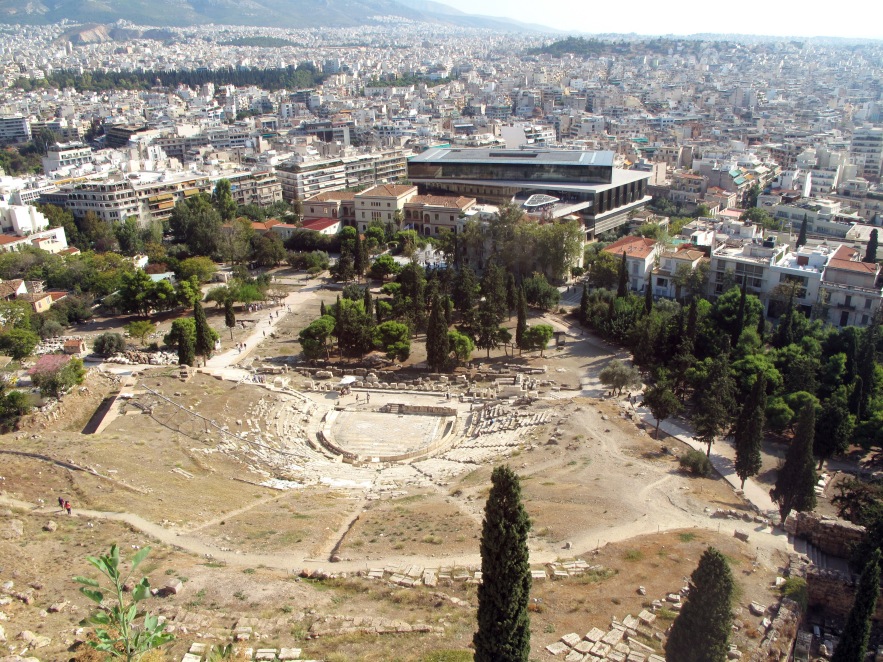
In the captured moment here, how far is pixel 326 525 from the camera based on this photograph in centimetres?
2147

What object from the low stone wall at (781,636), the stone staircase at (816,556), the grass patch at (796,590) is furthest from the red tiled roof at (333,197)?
the low stone wall at (781,636)

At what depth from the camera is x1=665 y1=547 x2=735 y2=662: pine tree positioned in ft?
46.2

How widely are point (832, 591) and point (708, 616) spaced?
7111 millimetres

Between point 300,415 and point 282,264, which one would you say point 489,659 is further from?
point 282,264

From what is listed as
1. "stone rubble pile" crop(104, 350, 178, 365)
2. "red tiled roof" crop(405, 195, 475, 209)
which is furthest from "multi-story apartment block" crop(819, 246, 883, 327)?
"stone rubble pile" crop(104, 350, 178, 365)

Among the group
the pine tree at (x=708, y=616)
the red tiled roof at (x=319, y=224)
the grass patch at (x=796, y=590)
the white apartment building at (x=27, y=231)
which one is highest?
the pine tree at (x=708, y=616)

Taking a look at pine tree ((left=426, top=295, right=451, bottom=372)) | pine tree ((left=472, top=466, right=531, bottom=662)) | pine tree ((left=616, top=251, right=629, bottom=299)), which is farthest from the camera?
pine tree ((left=616, top=251, right=629, bottom=299))

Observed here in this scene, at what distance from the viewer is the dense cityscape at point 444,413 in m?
15.6

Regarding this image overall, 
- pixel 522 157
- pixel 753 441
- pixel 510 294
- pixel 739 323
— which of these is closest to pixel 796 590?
pixel 753 441

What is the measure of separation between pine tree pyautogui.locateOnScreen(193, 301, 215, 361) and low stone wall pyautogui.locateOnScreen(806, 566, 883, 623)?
Answer: 3076cm

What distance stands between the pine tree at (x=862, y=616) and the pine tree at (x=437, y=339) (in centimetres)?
2441

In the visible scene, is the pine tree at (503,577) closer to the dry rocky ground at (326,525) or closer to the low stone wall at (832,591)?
the dry rocky ground at (326,525)

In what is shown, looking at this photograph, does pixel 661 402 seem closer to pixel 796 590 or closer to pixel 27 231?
pixel 796 590

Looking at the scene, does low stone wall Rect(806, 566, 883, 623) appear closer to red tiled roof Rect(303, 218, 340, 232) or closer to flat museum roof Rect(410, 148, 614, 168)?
flat museum roof Rect(410, 148, 614, 168)
